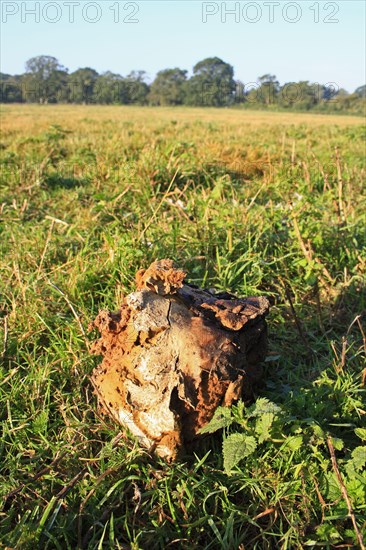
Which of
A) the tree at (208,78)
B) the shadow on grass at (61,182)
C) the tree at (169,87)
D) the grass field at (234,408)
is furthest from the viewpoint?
the tree at (169,87)

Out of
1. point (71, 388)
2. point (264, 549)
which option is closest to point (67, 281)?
point (71, 388)

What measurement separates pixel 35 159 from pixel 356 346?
523 cm

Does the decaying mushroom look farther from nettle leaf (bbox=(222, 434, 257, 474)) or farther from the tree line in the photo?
the tree line

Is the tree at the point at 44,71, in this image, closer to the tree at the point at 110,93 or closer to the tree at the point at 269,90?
the tree at the point at 110,93

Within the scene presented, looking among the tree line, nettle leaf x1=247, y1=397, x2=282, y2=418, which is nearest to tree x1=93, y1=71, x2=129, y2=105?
the tree line

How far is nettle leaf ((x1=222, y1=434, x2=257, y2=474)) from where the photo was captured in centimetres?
165

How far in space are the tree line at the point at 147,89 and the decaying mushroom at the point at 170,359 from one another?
3785cm

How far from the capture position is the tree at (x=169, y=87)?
75.9 m

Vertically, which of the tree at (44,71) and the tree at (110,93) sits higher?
the tree at (44,71)

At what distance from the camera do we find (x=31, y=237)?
12.1ft

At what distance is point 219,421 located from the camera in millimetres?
1762

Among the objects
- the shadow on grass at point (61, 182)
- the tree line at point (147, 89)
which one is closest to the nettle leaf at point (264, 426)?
the shadow on grass at point (61, 182)

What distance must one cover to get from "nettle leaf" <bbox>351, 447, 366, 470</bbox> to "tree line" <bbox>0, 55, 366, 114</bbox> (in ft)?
125

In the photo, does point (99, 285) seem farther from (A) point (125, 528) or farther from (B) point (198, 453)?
(A) point (125, 528)
